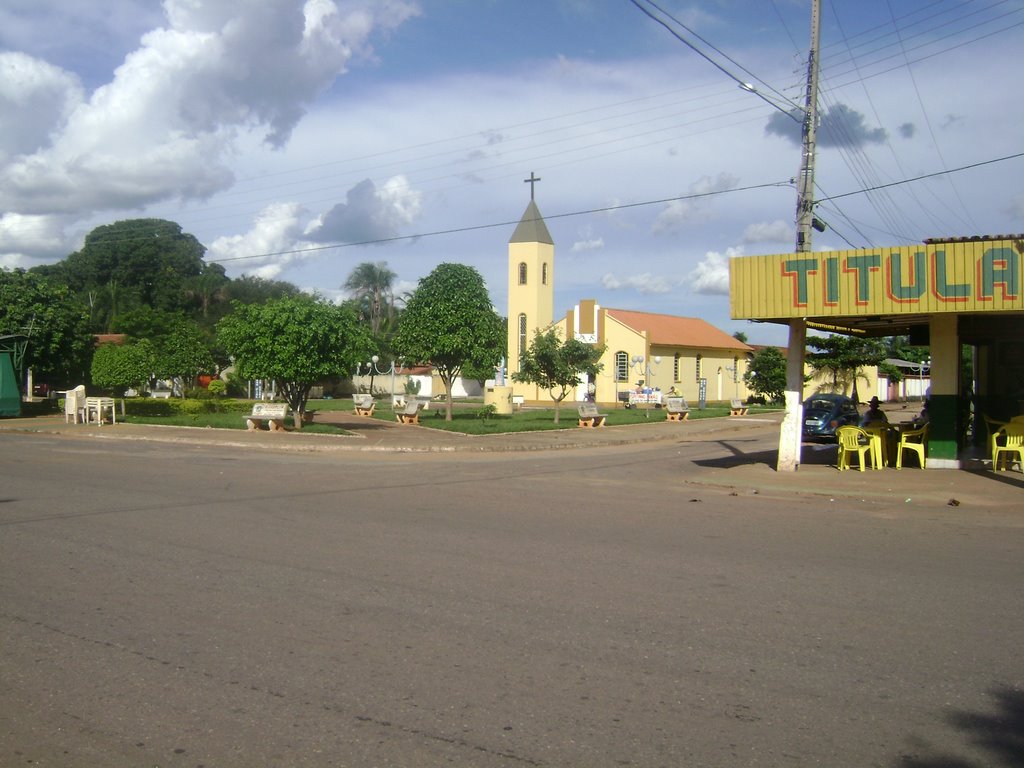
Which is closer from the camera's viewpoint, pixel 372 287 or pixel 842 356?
pixel 842 356

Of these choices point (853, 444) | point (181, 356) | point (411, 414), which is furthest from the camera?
point (181, 356)

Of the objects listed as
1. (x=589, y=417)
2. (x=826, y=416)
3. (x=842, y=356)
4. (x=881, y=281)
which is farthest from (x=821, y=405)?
(x=842, y=356)

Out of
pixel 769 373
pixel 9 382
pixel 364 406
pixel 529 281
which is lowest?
pixel 364 406

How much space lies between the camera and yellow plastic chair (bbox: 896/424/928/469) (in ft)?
62.2

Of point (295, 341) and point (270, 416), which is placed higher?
point (295, 341)

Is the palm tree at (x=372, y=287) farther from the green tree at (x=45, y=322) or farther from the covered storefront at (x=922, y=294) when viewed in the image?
the covered storefront at (x=922, y=294)

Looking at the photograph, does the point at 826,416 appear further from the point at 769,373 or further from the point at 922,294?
the point at 769,373

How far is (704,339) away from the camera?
6631 centimetres

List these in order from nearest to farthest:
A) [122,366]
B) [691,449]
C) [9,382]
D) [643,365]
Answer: [691,449] → [9,382] → [122,366] → [643,365]

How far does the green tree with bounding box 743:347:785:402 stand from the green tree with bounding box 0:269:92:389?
3751 cm

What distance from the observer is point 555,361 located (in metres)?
35.3

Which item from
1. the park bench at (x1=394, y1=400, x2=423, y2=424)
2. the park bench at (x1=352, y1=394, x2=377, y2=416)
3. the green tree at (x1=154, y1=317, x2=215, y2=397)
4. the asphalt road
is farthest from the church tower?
the asphalt road

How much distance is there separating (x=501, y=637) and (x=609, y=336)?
177 ft

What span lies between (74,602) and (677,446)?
2177 cm
